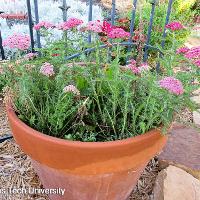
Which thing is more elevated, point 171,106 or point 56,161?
point 171,106

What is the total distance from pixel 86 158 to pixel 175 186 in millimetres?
762

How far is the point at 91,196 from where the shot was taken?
5.74 ft

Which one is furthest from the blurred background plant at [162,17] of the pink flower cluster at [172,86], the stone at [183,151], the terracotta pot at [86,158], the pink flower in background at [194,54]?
the pink flower cluster at [172,86]

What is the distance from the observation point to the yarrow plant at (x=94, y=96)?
5.05 ft

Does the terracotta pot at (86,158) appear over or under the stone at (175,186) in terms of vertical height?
over

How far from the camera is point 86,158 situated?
146 cm

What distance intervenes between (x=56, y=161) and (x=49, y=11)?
3.22 m

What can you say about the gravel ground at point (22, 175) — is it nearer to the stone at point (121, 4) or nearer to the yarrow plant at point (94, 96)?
the yarrow plant at point (94, 96)

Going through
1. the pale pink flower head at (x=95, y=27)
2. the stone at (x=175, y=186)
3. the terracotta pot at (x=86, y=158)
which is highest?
the pale pink flower head at (x=95, y=27)

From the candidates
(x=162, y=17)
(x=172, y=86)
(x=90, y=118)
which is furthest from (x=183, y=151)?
(x=162, y=17)

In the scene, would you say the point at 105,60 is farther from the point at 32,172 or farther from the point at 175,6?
the point at 175,6

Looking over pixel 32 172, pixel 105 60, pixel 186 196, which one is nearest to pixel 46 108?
pixel 105 60

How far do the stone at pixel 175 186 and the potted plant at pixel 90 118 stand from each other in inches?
10.2

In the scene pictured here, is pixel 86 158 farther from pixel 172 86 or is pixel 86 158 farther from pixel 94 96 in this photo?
pixel 172 86
